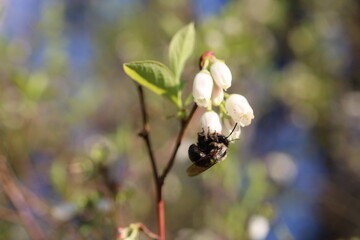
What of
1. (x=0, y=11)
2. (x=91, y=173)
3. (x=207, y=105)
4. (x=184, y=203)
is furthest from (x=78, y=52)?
(x=207, y=105)

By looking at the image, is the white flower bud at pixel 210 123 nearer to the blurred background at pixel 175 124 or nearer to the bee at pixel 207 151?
the bee at pixel 207 151

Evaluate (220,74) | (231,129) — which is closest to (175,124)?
(231,129)

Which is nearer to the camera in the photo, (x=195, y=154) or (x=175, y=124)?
(x=195, y=154)

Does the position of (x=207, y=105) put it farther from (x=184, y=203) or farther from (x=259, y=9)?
(x=184, y=203)

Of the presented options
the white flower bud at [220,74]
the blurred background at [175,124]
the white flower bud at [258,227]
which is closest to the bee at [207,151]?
the white flower bud at [220,74]

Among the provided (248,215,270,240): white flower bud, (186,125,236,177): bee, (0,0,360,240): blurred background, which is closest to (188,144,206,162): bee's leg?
(186,125,236,177): bee

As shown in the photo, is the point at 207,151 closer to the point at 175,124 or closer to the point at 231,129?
the point at 231,129
